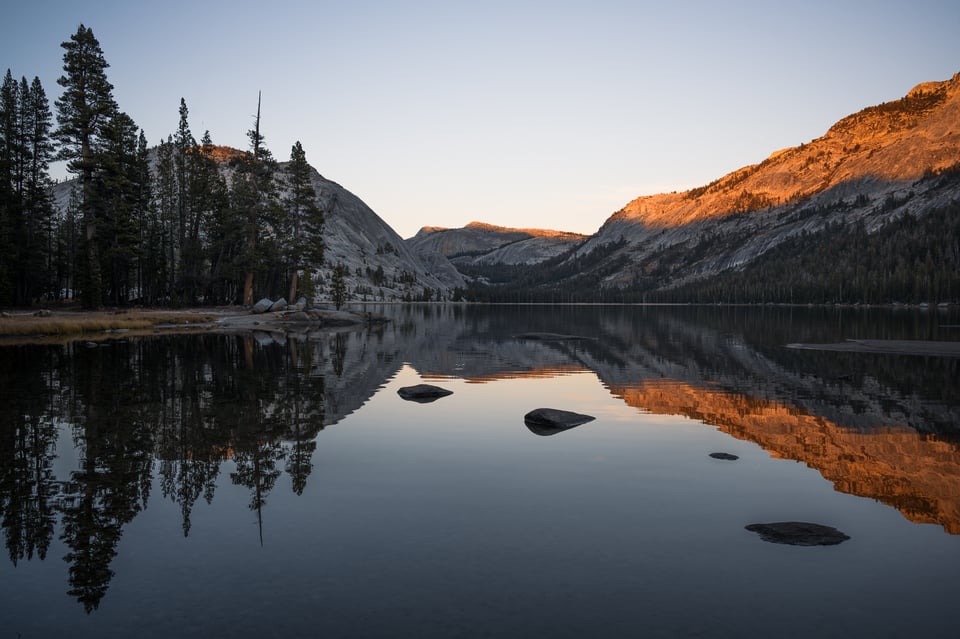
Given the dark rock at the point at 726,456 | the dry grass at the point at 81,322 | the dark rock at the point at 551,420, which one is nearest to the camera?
the dark rock at the point at 726,456

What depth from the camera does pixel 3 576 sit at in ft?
35.3

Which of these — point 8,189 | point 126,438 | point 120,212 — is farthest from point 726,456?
point 8,189

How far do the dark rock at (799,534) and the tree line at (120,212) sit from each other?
71296mm

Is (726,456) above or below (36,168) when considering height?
below

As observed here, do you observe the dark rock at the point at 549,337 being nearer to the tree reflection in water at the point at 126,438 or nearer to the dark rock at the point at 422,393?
the tree reflection in water at the point at 126,438

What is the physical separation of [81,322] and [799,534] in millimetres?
63231

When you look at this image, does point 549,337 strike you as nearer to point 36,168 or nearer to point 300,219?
point 300,219

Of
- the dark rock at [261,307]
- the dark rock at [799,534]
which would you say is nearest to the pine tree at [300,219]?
the dark rock at [261,307]

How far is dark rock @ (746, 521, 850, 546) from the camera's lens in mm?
13133

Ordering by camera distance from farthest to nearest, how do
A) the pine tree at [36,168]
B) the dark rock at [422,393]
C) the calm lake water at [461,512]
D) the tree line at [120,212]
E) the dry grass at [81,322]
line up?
the pine tree at [36,168], the tree line at [120,212], the dry grass at [81,322], the dark rock at [422,393], the calm lake water at [461,512]

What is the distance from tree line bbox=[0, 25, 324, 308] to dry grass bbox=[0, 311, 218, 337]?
5.42 metres

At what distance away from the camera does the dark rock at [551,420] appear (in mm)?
24703

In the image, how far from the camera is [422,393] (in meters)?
32.0

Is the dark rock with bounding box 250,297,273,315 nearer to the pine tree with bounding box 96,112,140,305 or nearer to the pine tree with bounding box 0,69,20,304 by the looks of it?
the pine tree with bounding box 96,112,140,305
